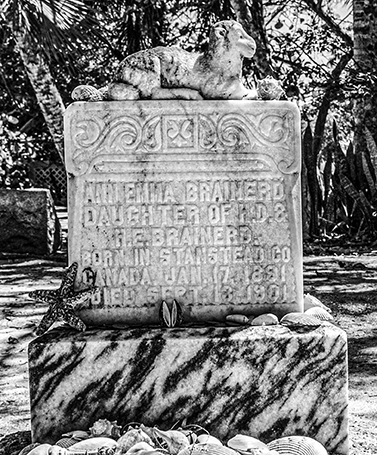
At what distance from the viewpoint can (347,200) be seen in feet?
35.4

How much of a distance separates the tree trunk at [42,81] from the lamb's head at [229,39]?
224 inches

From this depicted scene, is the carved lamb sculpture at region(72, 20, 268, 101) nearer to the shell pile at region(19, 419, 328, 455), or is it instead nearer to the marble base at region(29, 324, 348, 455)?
the marble base at region(29, 324, 348, 455)

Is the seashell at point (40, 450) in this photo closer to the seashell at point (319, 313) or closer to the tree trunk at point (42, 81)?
the seashell at point (319, 313)

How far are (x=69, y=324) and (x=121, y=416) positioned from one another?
1.45 ft

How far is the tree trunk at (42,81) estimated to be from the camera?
9180 mm

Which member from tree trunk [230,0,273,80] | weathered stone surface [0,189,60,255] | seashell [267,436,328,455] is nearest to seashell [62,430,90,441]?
seashell [267,436,328,455]

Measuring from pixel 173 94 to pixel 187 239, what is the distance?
635mm

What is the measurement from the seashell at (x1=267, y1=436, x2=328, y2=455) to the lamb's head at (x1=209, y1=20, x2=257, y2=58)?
1.70 metres

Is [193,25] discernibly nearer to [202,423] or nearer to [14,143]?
[14,143]

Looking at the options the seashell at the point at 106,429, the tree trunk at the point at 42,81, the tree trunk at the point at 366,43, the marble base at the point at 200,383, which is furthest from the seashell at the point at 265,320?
the tree trunk at the point at 366,43

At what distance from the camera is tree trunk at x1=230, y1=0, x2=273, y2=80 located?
10.0 meters

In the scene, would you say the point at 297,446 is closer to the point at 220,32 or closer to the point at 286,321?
the point at 286,321

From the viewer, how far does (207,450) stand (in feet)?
9.55

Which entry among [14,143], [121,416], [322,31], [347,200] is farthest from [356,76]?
[121,416]
